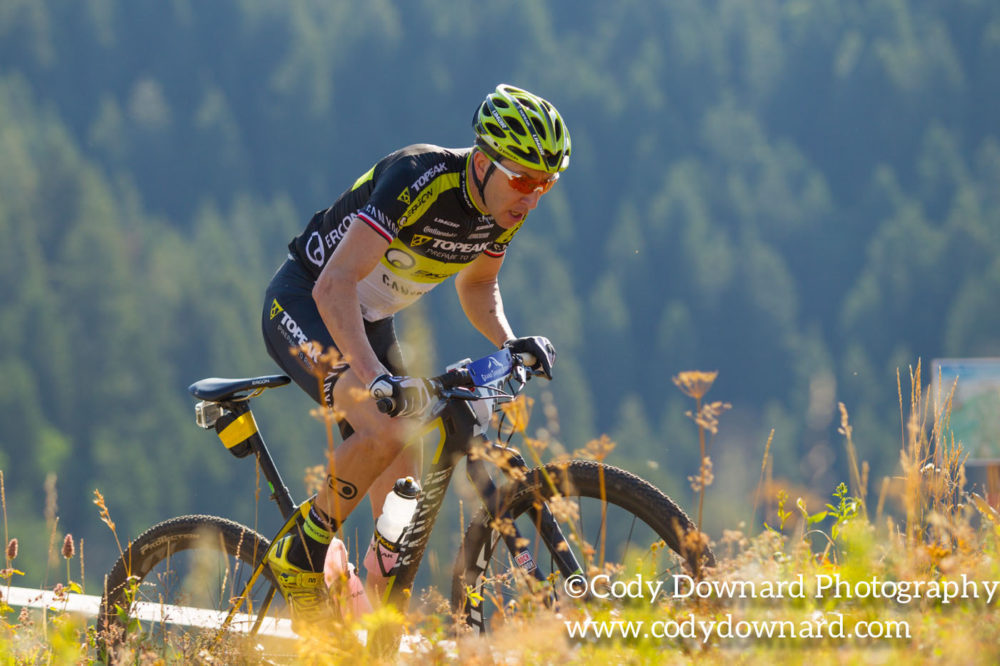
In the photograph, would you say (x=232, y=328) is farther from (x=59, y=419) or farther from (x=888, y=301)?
(x=888, y=301)

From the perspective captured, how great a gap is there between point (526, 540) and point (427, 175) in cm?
129

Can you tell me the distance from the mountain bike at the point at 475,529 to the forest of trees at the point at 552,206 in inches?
2533

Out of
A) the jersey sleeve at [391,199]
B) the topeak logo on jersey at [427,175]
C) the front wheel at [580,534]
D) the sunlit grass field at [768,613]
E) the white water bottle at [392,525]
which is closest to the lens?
the sunlit grass field at [768,613]

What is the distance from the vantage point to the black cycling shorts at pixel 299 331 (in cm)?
353

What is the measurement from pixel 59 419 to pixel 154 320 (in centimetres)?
1100

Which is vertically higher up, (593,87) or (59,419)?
(593,87)

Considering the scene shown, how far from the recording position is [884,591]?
8.21 feet

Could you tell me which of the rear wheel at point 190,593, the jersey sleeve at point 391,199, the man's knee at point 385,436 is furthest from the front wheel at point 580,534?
the jersey sleeve at point 391,199

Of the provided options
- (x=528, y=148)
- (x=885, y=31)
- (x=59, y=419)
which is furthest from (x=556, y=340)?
(x=528, y=148)

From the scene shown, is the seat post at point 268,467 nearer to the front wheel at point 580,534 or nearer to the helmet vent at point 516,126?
the front wheel at point 580,534

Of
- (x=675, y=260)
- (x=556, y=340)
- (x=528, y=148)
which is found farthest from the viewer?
(x=675, y=260)

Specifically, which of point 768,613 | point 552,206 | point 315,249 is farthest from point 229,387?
point 552,206

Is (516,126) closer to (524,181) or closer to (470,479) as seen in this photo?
(524,181)

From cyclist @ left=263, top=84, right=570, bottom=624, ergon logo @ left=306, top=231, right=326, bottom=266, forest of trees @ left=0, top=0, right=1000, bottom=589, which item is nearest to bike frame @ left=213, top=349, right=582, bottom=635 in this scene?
cyclist @ left=263, top=84, right=570, bottom=624
